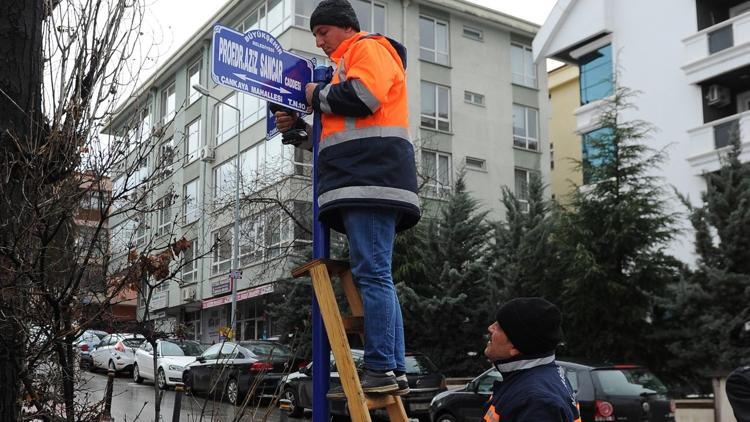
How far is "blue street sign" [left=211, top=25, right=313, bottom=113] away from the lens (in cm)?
424

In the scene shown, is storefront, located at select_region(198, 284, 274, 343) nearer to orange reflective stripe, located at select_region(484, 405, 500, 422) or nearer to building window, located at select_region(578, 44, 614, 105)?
building window, located at select_region(578, 44, 614, 105)

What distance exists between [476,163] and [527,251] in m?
15.8

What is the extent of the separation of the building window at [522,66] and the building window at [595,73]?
8087 mm

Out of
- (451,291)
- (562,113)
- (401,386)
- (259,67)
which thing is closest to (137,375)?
(451,291)

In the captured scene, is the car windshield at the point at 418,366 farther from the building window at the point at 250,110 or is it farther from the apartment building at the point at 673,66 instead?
the building window at the point at 250,110

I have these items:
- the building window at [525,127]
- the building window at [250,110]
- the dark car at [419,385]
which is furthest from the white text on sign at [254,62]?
the building window at [525,127]

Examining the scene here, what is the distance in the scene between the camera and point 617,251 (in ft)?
58.1

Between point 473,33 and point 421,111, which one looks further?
point 473,33

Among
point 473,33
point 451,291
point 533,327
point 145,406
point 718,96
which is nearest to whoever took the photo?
point 533,327

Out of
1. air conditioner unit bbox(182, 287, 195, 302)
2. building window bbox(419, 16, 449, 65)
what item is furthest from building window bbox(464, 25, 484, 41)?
air conditioner unit bbox(182, 287, 195, 302)

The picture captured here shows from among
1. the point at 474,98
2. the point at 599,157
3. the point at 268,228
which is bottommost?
the point at 268,228

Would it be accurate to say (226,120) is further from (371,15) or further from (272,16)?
(371,15)

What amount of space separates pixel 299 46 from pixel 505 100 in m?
11.1

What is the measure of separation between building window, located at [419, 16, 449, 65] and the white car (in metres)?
16.8
